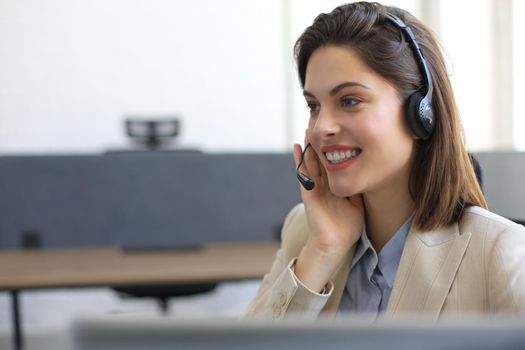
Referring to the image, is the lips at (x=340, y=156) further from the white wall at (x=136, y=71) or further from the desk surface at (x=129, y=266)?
the white wall at (x=136, y=71)

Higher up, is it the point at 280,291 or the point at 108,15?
the point at 108,15

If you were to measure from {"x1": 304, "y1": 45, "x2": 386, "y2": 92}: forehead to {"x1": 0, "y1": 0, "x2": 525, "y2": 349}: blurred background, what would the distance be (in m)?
2.84

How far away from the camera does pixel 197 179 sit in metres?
2.37

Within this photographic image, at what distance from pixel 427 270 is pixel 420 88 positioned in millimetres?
292

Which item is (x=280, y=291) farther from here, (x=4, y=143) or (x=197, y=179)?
(x=4, y=143)

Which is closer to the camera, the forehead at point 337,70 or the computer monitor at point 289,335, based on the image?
the computer monitor at point 289,335

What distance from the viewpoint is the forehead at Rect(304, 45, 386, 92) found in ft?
3.23

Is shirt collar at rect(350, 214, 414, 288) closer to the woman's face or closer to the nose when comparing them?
the woman's face

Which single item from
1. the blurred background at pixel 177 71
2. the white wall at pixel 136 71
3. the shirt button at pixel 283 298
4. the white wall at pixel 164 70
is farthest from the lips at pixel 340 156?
the white wall at pixel 136 71

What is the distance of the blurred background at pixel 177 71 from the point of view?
3879 mm

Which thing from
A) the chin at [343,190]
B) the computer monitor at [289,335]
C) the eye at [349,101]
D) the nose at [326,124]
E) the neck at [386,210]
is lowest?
the neck at [386,210]

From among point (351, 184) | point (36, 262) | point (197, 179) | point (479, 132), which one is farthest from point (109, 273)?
point (479, 132)

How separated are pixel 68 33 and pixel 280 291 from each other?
346 cm

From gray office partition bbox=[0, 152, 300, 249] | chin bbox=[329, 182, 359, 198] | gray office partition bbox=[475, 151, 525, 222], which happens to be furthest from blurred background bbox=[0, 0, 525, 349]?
chin bbox=[329, 182, 359, 198]
